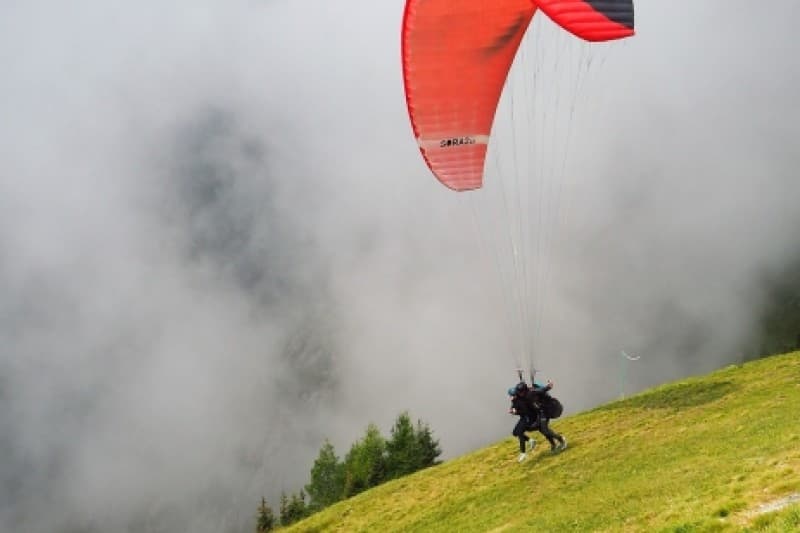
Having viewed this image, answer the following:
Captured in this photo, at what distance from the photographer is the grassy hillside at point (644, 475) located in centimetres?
1109

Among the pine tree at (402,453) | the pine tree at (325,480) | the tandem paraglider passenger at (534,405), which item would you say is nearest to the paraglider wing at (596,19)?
the tandem paraglider passenger at (534,405)

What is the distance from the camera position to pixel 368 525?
24.8 metres

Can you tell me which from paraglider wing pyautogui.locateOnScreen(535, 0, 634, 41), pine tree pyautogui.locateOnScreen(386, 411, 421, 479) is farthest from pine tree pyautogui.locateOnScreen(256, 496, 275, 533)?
paraglider wing pyautogui.locateOnScreen(535, 0, 634, 41)

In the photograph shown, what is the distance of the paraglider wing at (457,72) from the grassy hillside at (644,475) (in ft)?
28.4

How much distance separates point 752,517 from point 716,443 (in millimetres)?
7716

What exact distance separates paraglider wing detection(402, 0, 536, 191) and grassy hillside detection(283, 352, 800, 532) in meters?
8.67

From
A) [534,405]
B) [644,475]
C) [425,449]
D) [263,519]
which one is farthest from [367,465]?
[644,475]

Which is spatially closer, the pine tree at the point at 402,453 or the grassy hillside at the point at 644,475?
the grassy hillside at the point at 644,475

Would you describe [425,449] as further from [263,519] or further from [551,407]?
[551,407]

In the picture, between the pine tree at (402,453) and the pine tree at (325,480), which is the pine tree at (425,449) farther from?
the pine tree at (325,480)

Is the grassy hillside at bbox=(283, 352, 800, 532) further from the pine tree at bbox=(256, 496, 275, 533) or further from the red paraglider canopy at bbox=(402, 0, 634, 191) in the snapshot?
the pine tree at bbox=(256, 496, 275, 533)

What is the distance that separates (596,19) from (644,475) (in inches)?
404

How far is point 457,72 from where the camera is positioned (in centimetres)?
1638

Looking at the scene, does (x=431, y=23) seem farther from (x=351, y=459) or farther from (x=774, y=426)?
(x=351, y=459)
